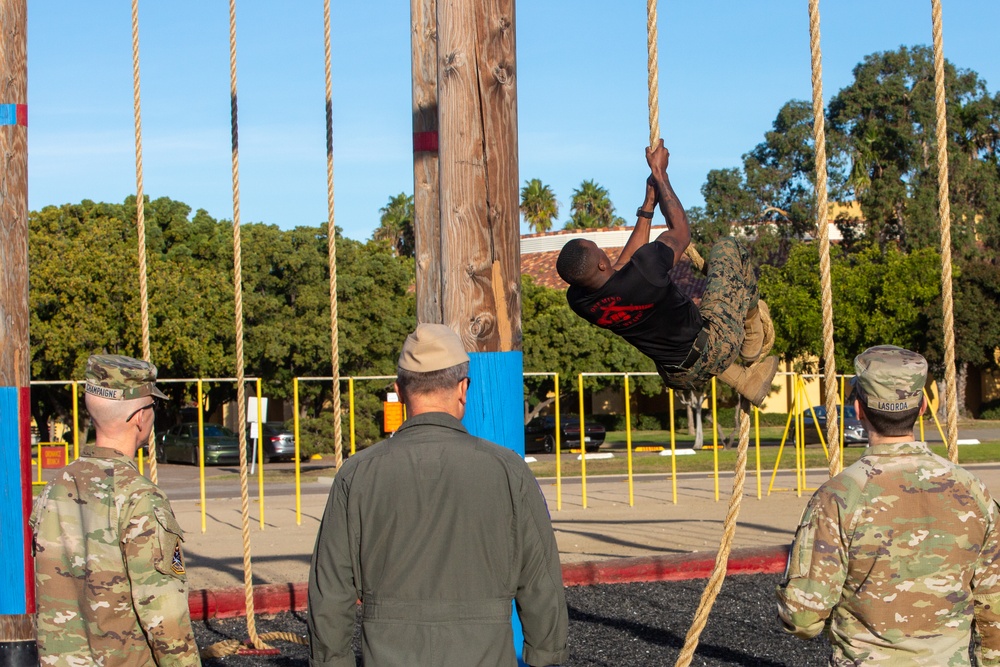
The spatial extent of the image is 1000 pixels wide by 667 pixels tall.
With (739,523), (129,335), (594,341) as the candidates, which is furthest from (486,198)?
(594,341)

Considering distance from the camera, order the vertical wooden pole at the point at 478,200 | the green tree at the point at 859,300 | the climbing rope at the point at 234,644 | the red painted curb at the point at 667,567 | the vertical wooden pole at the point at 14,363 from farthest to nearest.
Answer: the green tree at the point at 859,300 → the red painted curb at the point at 667,567 → the climbing rope at the point at 234,644 → the vertical wooden pole at the point at 14,363 → the vertical wooden pole at the point at 478,200

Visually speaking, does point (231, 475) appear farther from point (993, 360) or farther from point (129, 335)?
point (993, 360)

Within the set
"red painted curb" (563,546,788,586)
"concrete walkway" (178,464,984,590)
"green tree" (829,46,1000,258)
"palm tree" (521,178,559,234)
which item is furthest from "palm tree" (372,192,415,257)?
"red painted curb" (563,546,788,586)

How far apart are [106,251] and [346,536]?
31492 millimetres

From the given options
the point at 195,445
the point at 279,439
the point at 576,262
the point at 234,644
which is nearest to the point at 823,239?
the point at 576,262

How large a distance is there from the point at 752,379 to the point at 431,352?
8.71ft

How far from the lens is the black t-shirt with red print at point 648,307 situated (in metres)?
4.53

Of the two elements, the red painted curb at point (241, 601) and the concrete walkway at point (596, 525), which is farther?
the concrete walkway at point (596, 525)

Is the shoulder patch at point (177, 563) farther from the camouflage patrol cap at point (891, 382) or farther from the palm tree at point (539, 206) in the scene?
the palm tree at point (539, 206)

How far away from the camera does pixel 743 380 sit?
208 inches

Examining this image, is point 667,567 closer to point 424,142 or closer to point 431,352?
point 424,142

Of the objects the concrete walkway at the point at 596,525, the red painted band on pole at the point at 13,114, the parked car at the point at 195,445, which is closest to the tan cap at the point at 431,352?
the red painted band on pole at the point at 13,114

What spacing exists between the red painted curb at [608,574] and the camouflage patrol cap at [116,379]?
4.79 m

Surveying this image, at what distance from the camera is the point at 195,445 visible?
30.6 meters
